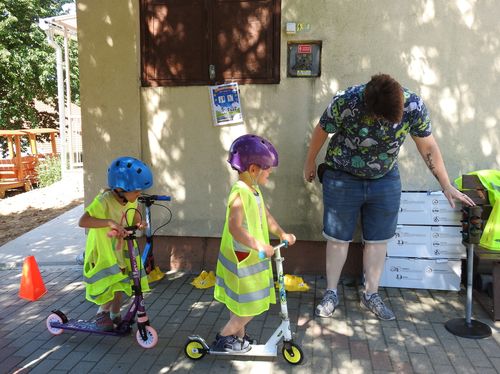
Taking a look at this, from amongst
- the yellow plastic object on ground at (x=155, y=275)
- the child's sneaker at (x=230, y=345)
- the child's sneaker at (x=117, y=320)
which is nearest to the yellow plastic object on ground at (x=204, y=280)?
the yellow plastic object on ground at (x=155, y=275)

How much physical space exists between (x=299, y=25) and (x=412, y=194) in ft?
6.26

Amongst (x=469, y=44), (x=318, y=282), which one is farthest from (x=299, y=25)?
(x=318, y=282)

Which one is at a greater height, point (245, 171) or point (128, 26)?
point (128, 26)

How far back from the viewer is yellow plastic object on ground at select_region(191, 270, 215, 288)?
15.5ft

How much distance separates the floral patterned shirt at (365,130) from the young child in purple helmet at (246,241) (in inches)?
34.0

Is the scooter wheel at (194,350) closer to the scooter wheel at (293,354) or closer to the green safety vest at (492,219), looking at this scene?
the scooter wheel at (293,354)

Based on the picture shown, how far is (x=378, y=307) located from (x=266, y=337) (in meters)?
0.99

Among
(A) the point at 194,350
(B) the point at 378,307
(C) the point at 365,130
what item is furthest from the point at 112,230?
(B) the point at 378,307

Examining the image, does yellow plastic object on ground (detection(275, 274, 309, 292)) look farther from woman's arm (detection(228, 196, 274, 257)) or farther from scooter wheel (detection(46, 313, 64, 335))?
scooter wheel (detection(46, 313, 64, 335))

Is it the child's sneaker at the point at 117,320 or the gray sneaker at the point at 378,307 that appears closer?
the child's sneaker at the point at 117,320

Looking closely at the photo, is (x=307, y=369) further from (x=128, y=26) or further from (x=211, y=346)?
(x=128, y=26)

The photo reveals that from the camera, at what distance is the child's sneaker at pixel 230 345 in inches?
128

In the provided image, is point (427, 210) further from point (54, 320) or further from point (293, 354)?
point (54, 320)

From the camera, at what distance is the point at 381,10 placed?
4461 mm
